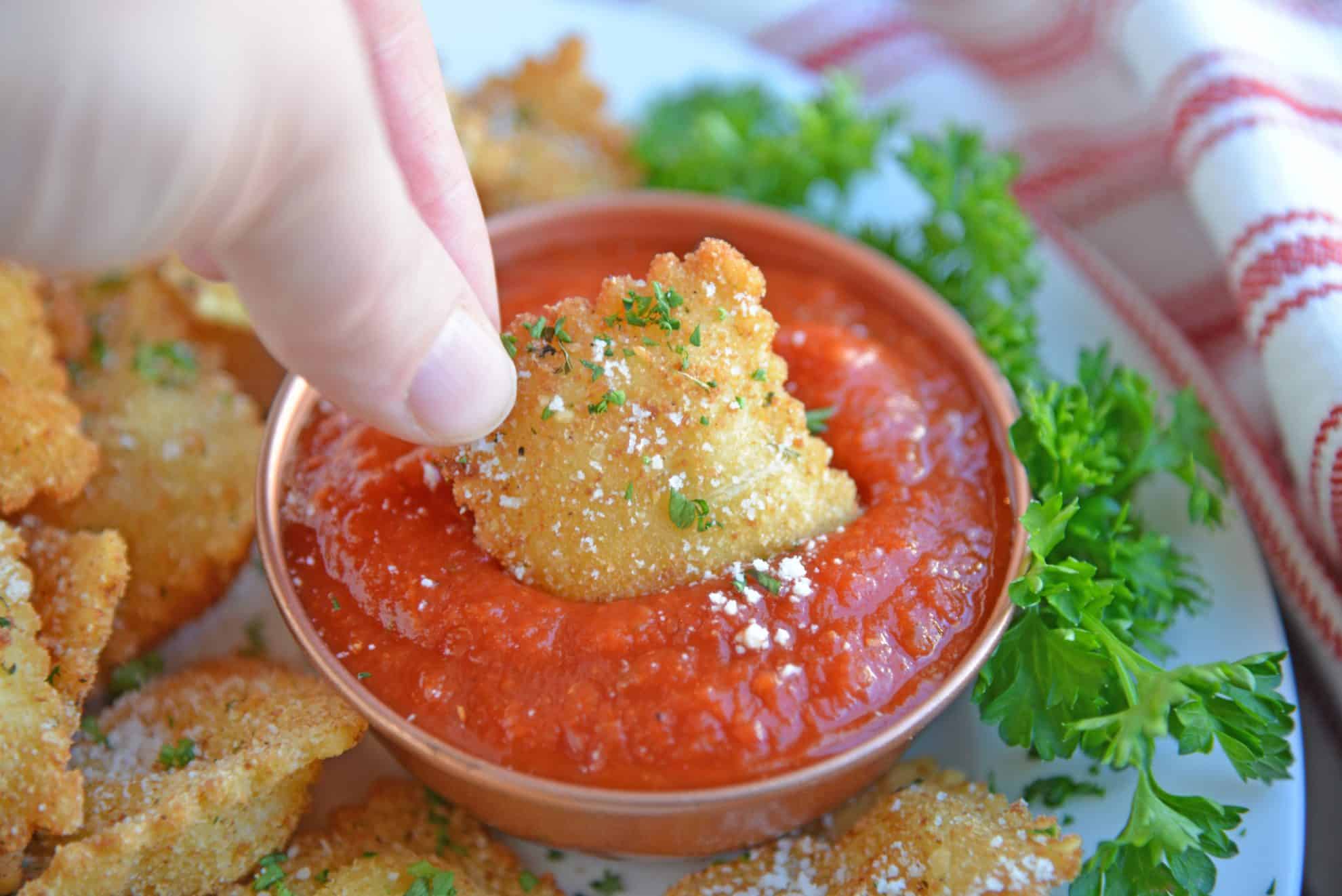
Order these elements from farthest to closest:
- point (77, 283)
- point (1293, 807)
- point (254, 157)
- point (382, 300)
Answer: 1. point (77, 283)
2. point (1293, 807)
3. point (382, 300)
4. point (254, 157)

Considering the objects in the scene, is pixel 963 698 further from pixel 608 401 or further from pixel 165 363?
pixel 165 363

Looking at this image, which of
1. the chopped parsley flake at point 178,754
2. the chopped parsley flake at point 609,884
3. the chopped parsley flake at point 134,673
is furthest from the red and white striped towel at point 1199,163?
the chopped parsley flake at point 134,673

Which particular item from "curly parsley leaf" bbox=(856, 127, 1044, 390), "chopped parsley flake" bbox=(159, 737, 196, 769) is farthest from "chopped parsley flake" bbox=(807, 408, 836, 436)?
"chopped parsley flake" bbox=(159, 737, 196, 769)

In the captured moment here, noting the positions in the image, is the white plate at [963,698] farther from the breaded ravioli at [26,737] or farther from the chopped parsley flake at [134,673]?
the breaded ravioli at [26,737]

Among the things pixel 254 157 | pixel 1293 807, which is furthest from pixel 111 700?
pixel 1293 807

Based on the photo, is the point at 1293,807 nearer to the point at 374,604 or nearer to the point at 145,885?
the point at 374,604

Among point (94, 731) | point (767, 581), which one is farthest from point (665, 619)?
point (94, 731)
